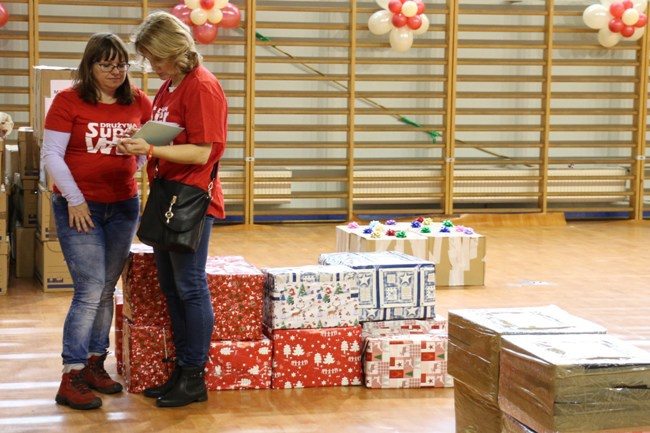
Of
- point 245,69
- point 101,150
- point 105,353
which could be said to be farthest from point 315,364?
point 245,69

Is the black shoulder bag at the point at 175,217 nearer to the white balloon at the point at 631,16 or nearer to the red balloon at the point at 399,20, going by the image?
the red balloon at the point at 399,20

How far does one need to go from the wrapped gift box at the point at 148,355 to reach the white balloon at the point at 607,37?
7.28m

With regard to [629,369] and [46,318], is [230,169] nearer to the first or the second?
[46,318]

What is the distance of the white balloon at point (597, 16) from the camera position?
31.7 ft

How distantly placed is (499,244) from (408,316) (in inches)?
171

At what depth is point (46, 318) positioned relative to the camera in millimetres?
5133

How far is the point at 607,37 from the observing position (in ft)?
32.2

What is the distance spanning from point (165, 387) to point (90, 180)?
827mm

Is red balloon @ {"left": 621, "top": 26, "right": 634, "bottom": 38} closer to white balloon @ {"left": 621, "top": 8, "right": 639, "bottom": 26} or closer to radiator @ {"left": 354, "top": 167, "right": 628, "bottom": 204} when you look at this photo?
white balloon @ {"left": 621, "top": 8, "right": 639, "bottom": 26}

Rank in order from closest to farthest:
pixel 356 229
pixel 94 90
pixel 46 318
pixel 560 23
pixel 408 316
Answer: pixel 94 90, pixel 408 316, pixel 46 318, pixel 356 229, pixel 560 23

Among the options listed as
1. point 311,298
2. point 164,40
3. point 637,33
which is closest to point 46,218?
point 311,298

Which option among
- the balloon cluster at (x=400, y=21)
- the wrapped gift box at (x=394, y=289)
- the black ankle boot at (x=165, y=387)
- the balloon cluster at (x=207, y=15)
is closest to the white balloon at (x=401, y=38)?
the balloon cluster at (x=400, y=21)

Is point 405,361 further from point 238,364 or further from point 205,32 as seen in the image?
point 205,32

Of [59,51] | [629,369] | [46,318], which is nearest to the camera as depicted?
[629,369]
